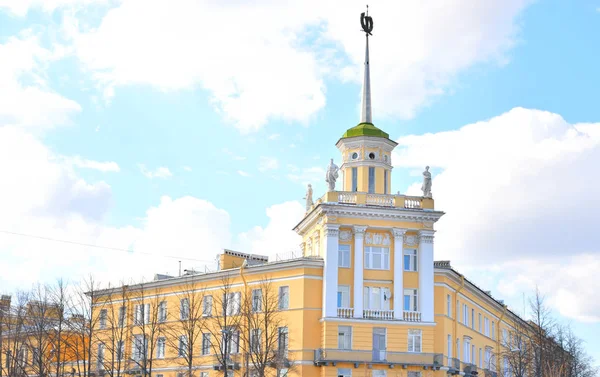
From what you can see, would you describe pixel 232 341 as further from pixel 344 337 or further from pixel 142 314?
pixel 344 337

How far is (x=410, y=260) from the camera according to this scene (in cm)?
6775

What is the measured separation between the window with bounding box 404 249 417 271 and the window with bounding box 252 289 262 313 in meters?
11.7

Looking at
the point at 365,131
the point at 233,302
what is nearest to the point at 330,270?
the point at 233,302

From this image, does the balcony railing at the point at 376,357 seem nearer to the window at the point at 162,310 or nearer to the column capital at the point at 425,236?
the column capital at the point at 425,236

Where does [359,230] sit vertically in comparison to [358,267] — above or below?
above

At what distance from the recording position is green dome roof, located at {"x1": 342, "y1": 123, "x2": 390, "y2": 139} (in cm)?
7131

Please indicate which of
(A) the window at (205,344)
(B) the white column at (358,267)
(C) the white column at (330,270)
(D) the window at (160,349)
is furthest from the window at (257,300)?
(D) the window at (160,349)

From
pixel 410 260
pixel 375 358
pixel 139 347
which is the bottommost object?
pixel 375 358

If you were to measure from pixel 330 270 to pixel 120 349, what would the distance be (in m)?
19.5

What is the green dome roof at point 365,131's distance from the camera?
7131cm

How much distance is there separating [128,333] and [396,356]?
25474 millimetres

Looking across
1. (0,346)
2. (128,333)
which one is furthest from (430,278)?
(0,346)

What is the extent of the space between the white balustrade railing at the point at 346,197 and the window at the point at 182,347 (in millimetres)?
16908

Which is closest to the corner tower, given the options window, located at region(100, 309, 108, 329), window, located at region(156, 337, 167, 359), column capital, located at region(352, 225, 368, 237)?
column capital, located at region(352, 225, 368, 237)
